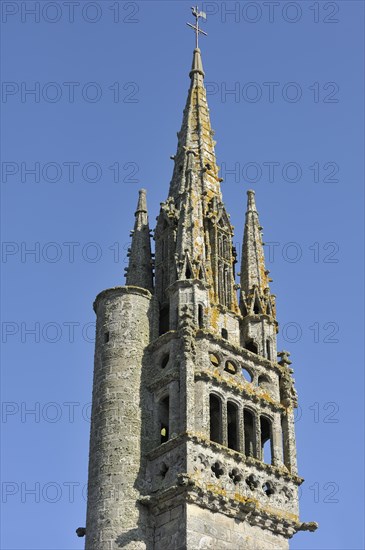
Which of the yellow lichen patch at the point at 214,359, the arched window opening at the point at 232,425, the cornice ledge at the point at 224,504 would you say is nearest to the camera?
the cornice ledge at the point at 224,504

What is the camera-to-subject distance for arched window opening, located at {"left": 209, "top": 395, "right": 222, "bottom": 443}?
177 feet

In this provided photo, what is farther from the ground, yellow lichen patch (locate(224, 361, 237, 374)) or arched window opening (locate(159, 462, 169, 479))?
yellow lichen patch (locate(224, 361, 237, 374))

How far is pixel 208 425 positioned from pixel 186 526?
4.75m

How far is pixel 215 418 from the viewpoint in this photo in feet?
181

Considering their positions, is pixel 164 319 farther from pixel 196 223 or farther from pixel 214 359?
pixel 196 223

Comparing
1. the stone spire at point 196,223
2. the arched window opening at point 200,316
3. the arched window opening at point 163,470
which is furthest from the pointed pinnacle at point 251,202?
the arched window opening at point 163,470

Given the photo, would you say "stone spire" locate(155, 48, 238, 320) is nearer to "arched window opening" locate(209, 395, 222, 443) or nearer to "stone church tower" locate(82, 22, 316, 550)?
"stone church tower" locate(82, 22, 316, 550)

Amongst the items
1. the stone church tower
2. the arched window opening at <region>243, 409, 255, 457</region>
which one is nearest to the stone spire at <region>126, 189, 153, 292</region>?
the stone church tower

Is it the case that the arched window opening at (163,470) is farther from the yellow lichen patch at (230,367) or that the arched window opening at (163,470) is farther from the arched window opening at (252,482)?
the yellow lichen patch at (230,367)

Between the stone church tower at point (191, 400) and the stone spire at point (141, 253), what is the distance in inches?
3.1

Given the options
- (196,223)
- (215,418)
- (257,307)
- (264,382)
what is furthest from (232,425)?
(196,223)

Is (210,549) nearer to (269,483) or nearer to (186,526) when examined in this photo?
(186,526)

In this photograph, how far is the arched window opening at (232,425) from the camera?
55009mm

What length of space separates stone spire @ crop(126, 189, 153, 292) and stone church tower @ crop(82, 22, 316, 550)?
78 mm
